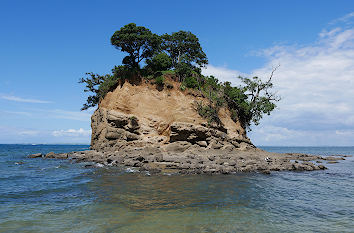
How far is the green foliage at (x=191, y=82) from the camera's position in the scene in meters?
39.0

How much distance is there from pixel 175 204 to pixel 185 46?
4094 cm

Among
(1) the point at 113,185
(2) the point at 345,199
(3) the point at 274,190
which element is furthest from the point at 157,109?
→ (2) the point at 345,199

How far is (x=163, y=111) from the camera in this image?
36656mm

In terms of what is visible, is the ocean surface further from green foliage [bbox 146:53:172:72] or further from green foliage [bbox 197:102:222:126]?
green foliage [bbox 146:53:172:72]

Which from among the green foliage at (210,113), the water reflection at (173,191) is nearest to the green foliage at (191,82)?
the green foliage at (210,113)

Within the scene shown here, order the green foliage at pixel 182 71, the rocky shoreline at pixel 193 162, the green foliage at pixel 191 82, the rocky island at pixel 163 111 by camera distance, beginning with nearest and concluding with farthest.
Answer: the rocky shoreline at pixel 193 162 < the rocky island at pixel 163 111 < the green foliage at pixel 191 82 < the green foliage at pixel 182 71

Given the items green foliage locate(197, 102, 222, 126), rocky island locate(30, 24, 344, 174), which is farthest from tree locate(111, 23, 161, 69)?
green foliage locate(197, 102, 222, 126)

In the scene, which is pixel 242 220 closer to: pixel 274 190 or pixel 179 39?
pixel 274 190

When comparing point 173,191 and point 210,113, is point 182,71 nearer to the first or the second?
point 210,113

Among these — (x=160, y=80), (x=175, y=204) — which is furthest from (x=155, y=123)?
(x=175, y=204)

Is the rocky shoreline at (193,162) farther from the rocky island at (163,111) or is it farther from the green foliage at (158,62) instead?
the green foliage at (158,62)

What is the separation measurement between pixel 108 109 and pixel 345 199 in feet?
106

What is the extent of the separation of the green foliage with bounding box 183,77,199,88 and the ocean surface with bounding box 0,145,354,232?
23.0 metres

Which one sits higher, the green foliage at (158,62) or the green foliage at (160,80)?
the green foliage at (158,62)
